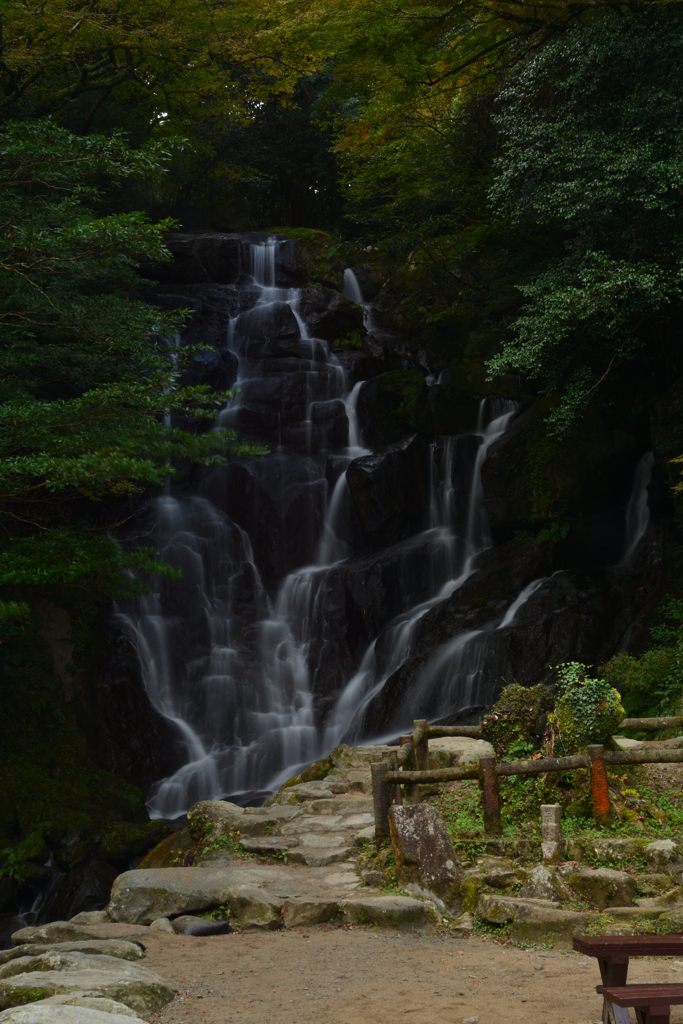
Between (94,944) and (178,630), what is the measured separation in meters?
12.0

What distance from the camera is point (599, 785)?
6059 millimetres

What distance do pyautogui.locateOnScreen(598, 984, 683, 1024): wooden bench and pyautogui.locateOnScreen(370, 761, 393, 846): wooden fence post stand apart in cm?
353

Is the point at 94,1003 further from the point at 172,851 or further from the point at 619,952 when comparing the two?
the point at 172,851

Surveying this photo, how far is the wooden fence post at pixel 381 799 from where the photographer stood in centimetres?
652

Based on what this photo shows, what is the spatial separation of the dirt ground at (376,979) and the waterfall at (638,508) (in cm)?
1072

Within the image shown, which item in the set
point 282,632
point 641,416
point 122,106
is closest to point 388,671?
point 282,632

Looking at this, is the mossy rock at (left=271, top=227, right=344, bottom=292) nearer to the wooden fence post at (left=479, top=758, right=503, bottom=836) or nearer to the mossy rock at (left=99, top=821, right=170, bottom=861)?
the mossy rock at (left=99, top=821, right=170, bottom=861)

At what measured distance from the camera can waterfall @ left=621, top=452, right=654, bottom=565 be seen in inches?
574

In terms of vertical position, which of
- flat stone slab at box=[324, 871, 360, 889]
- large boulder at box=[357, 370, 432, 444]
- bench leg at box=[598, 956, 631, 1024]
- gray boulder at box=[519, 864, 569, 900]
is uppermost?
large boulder at box=[357, 370, 432, 444]

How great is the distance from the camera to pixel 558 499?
14578 mm

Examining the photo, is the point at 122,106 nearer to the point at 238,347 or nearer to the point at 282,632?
the point at 238,347

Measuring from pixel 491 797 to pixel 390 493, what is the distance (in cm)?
1199

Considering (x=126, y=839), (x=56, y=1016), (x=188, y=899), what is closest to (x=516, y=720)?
(x=188, y=899)

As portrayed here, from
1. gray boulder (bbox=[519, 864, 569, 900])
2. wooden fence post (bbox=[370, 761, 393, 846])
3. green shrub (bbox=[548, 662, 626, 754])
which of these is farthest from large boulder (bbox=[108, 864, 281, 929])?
green shrub (bbox=[548, 662, 626, 754])
